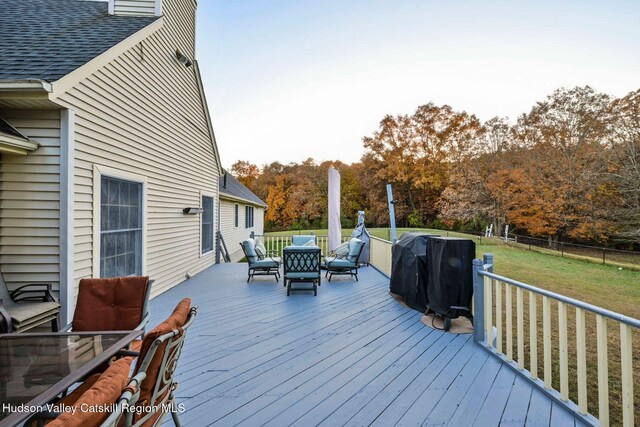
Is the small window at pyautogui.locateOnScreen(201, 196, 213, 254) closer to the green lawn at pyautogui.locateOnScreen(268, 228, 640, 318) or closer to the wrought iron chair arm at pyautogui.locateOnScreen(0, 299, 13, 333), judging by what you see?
the wrought iron chair arm at pyautogui.locateOnScreen(0, 299, 13, 333)

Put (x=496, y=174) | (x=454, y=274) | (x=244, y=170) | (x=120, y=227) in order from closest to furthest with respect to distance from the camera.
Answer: (x=454, y=274), (x=120, y=227), (x=496, y=174), (x=244, y=170)

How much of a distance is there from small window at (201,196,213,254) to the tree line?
17.2m

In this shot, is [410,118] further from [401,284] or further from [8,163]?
[8,163]

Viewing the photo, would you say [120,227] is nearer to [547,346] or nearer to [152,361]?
[152,361]

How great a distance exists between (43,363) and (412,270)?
4.28 m

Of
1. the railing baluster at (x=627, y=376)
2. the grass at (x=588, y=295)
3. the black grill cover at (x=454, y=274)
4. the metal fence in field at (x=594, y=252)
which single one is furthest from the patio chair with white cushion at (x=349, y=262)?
the metal fence in field at (x=594, y=252)

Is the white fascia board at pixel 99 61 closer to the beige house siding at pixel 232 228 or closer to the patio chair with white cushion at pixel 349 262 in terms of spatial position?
the patio chair with white cushion at pixel 349 262

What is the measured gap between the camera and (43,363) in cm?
175

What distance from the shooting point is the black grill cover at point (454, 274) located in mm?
3721

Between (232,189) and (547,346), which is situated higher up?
(232,189)

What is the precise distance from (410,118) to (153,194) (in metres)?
23.8

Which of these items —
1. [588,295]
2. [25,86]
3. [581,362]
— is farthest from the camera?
[588,295]

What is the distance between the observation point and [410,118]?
83.1ft

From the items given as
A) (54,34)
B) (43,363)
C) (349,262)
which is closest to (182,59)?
(54,34)
